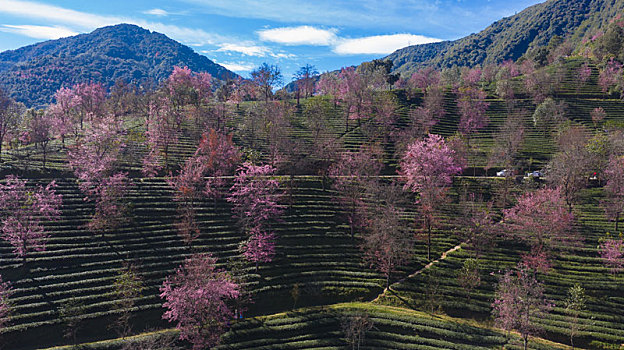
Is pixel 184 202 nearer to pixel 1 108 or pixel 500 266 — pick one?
pixel 1 108

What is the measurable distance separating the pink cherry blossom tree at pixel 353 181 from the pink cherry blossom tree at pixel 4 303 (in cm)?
4467

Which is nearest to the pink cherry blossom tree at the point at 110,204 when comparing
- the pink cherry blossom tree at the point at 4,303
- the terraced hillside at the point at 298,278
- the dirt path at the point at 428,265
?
the terraced hillside at the point at 298,278

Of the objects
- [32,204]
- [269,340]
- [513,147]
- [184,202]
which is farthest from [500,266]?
[32,204]

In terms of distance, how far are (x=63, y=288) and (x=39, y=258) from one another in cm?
700

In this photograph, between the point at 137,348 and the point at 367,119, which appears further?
the point at 367,119

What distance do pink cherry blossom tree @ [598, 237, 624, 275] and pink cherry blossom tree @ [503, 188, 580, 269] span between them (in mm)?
3944

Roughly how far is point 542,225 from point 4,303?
70.7 meters

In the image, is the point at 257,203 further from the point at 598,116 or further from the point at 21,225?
the point at 598,116

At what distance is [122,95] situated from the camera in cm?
12650

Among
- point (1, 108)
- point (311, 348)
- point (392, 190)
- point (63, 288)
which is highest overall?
point (1, 108)

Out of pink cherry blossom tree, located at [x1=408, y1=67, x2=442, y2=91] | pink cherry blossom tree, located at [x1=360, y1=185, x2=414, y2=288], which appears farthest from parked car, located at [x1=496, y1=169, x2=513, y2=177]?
pink cherry blossom tree, located at [x1=408, y1=67, x2=442, y2=91]

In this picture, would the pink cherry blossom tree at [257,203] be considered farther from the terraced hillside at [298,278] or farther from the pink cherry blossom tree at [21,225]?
the pink cherry blossom tree at [21,225]

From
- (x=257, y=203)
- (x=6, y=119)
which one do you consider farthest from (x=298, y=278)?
(x=6, y=119)

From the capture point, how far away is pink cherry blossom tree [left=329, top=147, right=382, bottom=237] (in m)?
52.6
